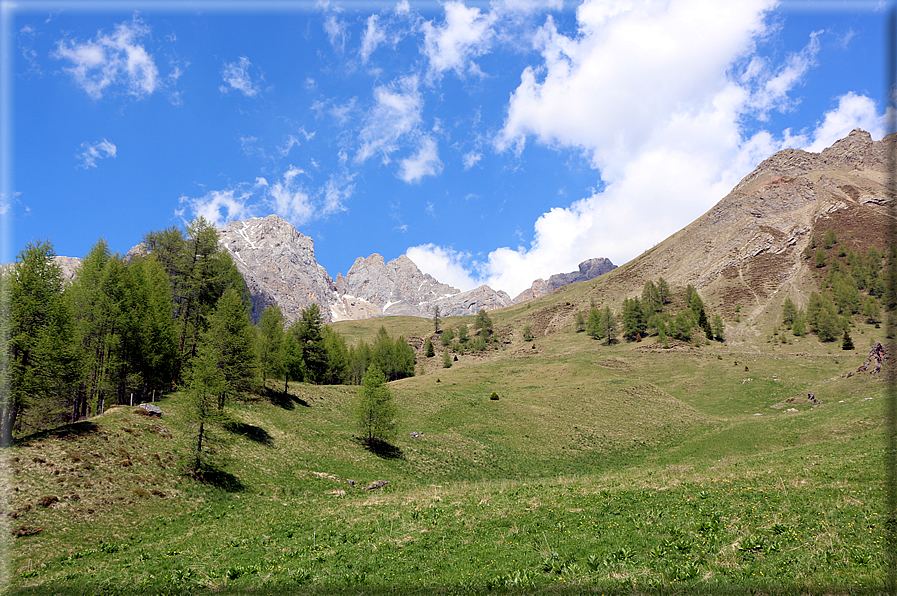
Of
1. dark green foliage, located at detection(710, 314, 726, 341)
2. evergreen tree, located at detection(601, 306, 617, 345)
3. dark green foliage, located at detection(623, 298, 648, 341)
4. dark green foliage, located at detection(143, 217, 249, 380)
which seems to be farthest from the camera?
dark green foliage, located at detection(623, 298, 648, 341)

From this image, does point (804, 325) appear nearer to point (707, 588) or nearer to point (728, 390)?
point (728, 390)

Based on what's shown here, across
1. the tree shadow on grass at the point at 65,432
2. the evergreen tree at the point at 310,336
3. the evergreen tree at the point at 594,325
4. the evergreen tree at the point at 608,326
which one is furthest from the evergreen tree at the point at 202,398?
the evergreen tree at the point at 594,325

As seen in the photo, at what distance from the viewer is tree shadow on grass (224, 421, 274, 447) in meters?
36.2

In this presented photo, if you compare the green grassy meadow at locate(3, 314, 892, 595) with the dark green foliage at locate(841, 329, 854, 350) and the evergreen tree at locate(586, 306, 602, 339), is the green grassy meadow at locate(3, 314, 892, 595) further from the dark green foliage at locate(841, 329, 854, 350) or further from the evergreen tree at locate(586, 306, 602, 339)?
the evergreen tree at locate(586, 306, 602, 339)

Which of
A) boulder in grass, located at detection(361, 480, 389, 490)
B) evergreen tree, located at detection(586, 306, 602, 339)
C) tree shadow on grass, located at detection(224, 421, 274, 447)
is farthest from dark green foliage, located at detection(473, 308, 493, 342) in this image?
boulder in grass, located at detection(361, 480, 389, 490)

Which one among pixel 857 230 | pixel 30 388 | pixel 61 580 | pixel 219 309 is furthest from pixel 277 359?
pixel 857 230

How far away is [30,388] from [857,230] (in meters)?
226

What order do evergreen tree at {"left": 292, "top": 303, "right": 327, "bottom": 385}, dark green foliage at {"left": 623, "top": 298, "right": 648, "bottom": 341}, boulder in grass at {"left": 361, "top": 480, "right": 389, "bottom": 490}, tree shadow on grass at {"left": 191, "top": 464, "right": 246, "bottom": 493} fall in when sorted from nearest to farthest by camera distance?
1. tree shadow on grass at {"left": 191, "top": 464, "right": 246, "bottom": 493}
2. boulder in grass at {"left": 361, "top": 480, "right": 389, "bottom": 490}
3. evergreen tree at {"left": 292, "top": 303, "right": 327, "bottom": 385}
4. dark green foliage at {"left": 623, "top": 298, "right": 648, "bottom": 341}

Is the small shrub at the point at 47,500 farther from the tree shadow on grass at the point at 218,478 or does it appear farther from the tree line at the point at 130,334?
the tree shadow on grass at the point at 218,478

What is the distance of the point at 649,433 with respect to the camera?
51.0 meters

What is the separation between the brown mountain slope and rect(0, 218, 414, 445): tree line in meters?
134

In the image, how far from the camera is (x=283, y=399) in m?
48.8

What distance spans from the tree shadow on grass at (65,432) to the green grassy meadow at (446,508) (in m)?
0.20

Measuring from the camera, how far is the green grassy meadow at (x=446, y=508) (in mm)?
10859
